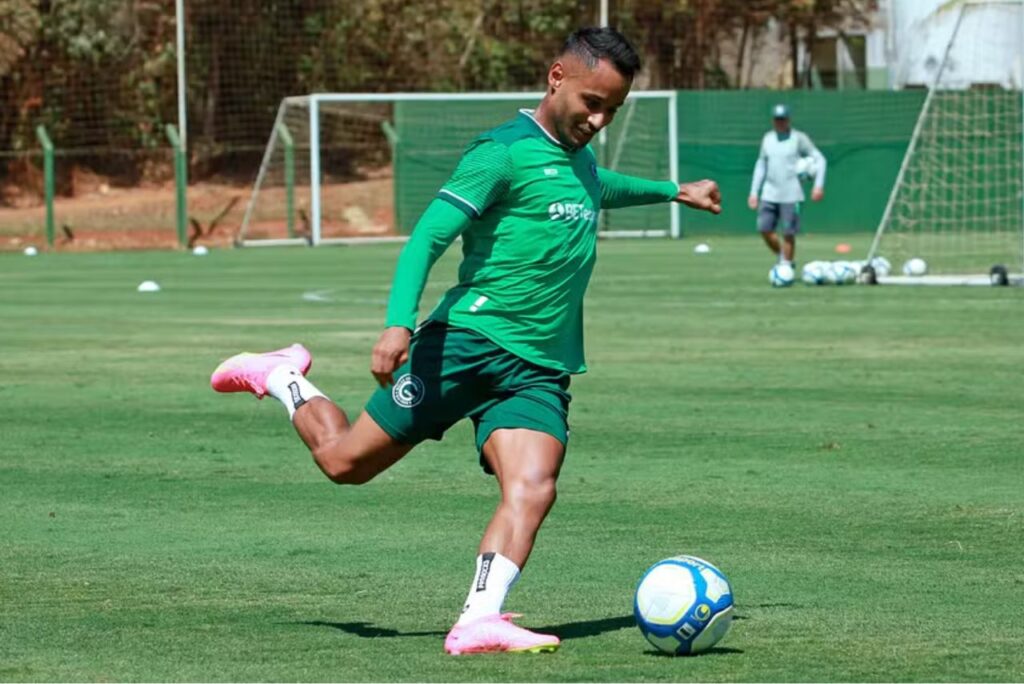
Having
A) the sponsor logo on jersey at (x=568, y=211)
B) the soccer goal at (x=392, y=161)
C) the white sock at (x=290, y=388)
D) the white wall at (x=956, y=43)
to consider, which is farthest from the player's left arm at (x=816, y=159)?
the sponsor logo on jersey at (x=568, y=211)

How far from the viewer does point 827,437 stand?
12.0 m

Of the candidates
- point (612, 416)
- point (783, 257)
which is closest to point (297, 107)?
point (783, 257)

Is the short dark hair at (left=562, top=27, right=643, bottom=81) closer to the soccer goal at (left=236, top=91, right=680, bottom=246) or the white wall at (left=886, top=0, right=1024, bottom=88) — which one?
the white wall at (left=886, top=0, right=1024, bottom=88)

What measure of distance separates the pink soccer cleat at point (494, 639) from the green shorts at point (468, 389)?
0.65 m

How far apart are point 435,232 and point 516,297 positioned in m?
0.41

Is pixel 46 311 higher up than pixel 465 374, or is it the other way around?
pixel 465 374

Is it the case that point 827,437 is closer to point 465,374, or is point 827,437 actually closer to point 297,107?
point 465,374

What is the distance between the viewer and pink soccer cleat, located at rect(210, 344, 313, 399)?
7.97 metres

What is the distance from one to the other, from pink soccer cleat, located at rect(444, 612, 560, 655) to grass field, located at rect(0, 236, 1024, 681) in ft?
0.19

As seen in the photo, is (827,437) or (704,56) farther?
(704,56)

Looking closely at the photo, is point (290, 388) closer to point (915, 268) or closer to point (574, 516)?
point (574, 516)

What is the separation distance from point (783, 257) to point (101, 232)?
67.7ft

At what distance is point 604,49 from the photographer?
6871 millimetres

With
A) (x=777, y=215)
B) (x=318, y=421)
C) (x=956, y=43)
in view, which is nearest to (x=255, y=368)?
(x=318, y=421)
